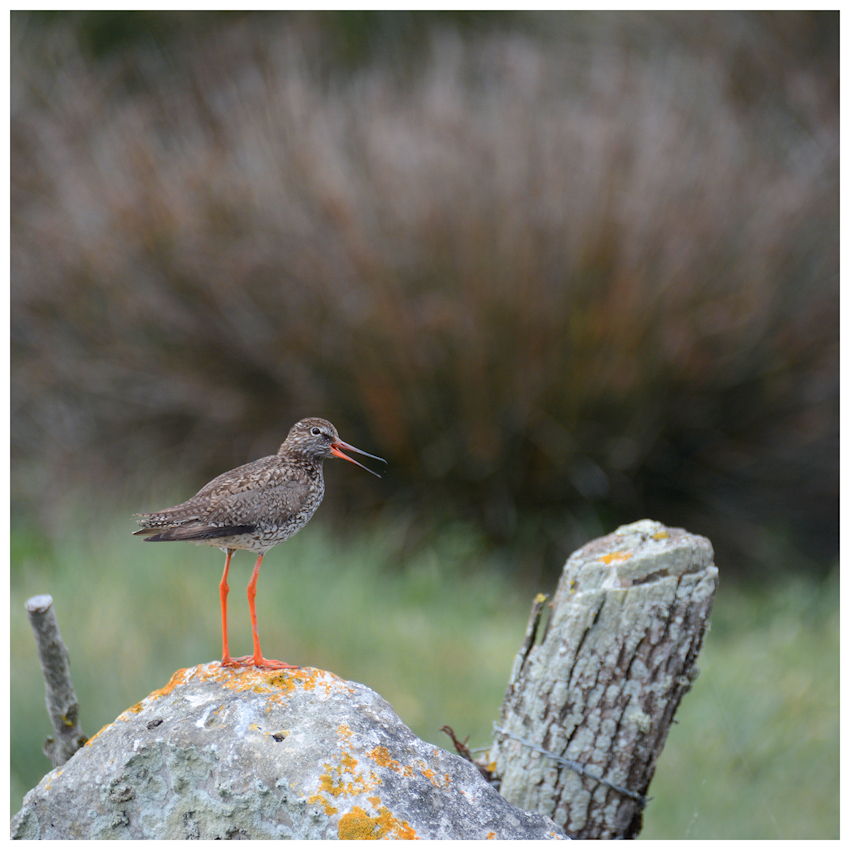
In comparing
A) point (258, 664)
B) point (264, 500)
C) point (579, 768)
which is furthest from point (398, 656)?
point (264, 500)

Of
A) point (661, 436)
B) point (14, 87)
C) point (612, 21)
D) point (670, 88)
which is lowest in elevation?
point (661, 436)

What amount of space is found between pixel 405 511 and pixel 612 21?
5955 millimetres

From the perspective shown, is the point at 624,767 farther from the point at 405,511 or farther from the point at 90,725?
the point at 405,511

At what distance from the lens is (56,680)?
6.49 feet

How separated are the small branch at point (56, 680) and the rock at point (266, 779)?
0.29 m

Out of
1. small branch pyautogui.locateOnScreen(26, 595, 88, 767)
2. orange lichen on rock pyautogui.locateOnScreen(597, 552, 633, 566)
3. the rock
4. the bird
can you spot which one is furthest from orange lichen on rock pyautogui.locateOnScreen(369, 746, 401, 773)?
small branch pyautogui.locateOnScreen(26, 595, 88, 767)

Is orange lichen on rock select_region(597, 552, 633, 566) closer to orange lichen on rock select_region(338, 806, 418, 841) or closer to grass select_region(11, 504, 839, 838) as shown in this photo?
orange lichen on rock select_region(338, 806, 418, 841)

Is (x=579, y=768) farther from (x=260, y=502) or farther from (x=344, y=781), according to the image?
(x=260, y=502)

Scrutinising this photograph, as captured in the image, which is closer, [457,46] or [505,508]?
[505,508]

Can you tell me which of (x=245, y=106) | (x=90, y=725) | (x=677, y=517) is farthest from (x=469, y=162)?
(x=90, y=725)

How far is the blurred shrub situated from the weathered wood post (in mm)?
2725

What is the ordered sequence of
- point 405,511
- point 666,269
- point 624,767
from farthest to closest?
1. point 405,511
2. point 666,269
3. point 624,767

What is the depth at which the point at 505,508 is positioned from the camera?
5023 mm

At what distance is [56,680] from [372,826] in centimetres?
93
